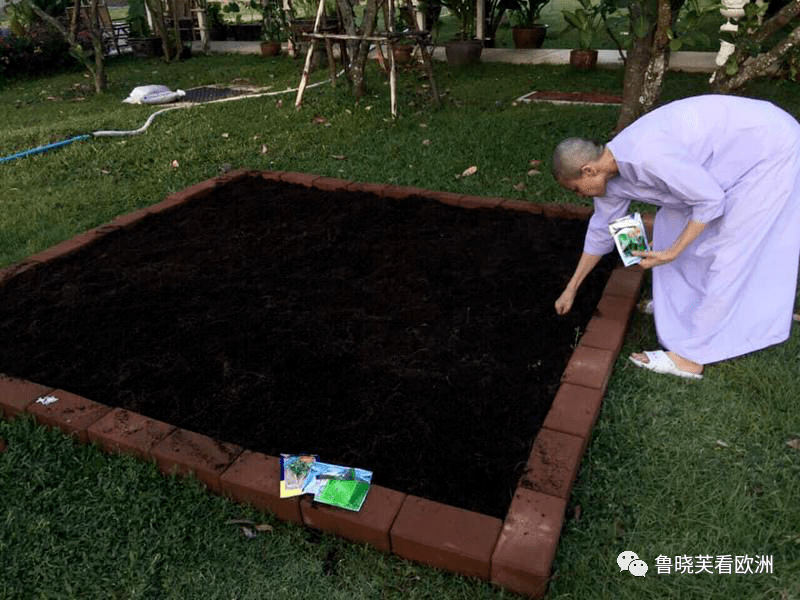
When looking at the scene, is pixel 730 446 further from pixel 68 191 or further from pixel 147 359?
pixel 68 191

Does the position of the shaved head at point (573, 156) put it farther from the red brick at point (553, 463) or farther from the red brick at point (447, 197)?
the red brick at point (447, 197)

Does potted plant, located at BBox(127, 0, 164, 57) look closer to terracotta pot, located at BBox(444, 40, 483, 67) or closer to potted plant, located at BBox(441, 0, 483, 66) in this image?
potted plant, located at BBox(441, 0, 483, 66)

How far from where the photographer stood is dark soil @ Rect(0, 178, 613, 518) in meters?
2.40

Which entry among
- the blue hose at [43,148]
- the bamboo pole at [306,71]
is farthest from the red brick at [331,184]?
the blue hose at [43,148]

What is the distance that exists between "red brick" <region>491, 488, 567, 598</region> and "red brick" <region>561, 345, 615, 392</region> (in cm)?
63

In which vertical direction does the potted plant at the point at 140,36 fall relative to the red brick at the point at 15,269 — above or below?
above

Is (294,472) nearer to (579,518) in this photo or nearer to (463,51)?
(579,518)

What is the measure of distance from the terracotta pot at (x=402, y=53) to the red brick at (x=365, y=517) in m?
8.22

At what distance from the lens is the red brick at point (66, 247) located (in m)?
Answer: 3.73

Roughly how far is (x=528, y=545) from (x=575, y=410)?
2.11ft

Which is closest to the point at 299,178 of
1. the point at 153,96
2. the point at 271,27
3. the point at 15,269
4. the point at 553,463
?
the point at 15,269

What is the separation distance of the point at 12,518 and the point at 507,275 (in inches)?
92.8

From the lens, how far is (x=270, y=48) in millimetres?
10891

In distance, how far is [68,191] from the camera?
16.2ft
